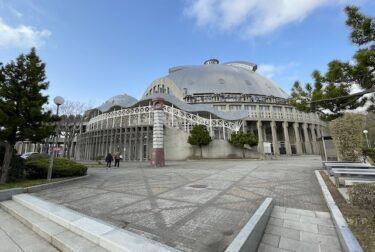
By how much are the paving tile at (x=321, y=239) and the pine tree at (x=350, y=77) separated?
13.1ft

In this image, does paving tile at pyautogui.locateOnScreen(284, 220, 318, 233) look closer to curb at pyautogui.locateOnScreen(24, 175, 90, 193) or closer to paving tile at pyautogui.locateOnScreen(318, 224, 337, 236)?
paving tile at pyautogui.locateOnScreen(318, 224, 337, 236)

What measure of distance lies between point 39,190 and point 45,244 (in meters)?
5.94

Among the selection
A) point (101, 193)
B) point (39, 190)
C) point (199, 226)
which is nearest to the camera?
point (199, 226)

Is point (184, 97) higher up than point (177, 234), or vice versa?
point (184, 97)

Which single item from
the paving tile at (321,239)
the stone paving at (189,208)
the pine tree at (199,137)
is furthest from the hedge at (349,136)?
the pine tree at (199,137)

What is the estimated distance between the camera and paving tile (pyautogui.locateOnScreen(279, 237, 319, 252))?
3.40m

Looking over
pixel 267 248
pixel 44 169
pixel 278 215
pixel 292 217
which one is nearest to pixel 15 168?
pixel 44 169

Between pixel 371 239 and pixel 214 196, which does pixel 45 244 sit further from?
pixel 371 239

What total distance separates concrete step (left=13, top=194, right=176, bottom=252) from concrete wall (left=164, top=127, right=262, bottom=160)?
993 inches

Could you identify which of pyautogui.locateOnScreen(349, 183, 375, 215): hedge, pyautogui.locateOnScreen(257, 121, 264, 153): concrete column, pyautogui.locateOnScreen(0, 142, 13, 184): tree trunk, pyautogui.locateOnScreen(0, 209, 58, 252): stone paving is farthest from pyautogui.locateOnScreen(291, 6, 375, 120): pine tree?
pyautogui.locateOnScreen(257, 121, 264, 153): concrete column

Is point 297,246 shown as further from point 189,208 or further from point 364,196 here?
point 189,208

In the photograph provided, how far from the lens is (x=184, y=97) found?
47.3m

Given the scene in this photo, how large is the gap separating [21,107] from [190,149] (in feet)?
76.2

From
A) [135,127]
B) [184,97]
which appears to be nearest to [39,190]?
[135,127]
